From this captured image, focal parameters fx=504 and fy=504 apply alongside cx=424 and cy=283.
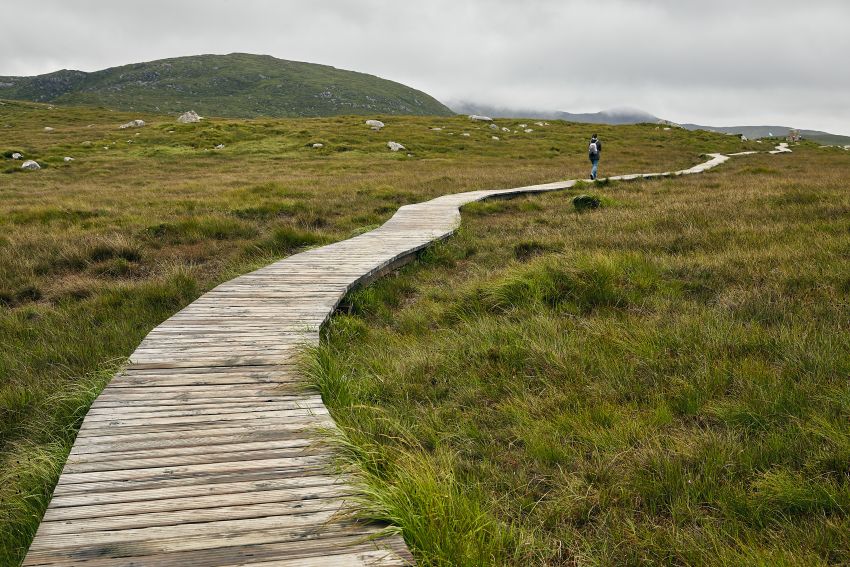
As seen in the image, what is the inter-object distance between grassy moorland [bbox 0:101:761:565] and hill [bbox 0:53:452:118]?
122 metres

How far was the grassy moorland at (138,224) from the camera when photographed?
4.24m

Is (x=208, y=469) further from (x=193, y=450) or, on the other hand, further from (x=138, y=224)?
(x=138, y=224)

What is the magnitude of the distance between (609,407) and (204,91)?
199105 mm

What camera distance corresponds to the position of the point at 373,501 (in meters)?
2.55

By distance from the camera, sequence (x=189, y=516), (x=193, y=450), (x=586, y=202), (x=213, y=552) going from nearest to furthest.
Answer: (x=213, y=552), (x=189, y=516), (x=193, y=450), (x=586, y=202)

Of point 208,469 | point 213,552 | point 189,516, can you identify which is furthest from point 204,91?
point 213,552

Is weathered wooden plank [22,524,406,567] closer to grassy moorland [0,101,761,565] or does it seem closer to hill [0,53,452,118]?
grassy moorland [0,101,761,565]

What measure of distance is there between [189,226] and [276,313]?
749 centimetres

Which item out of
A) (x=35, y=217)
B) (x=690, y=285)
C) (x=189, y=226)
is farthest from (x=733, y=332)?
(x=35, y=217)

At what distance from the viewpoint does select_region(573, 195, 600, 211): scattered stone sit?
1423 centimetres

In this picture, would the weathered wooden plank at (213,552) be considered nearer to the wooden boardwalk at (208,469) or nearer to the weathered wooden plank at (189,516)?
the wooden boardwalk at (208,469)

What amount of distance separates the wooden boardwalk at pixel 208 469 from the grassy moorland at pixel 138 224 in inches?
15.3

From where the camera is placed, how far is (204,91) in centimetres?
17425

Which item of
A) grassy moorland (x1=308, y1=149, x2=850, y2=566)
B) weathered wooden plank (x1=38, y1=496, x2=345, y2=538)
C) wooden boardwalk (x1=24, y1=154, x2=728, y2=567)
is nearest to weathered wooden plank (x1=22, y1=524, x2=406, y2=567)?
wooden boardwalk (x1=24, y1=154, x2=728, y2=567)
